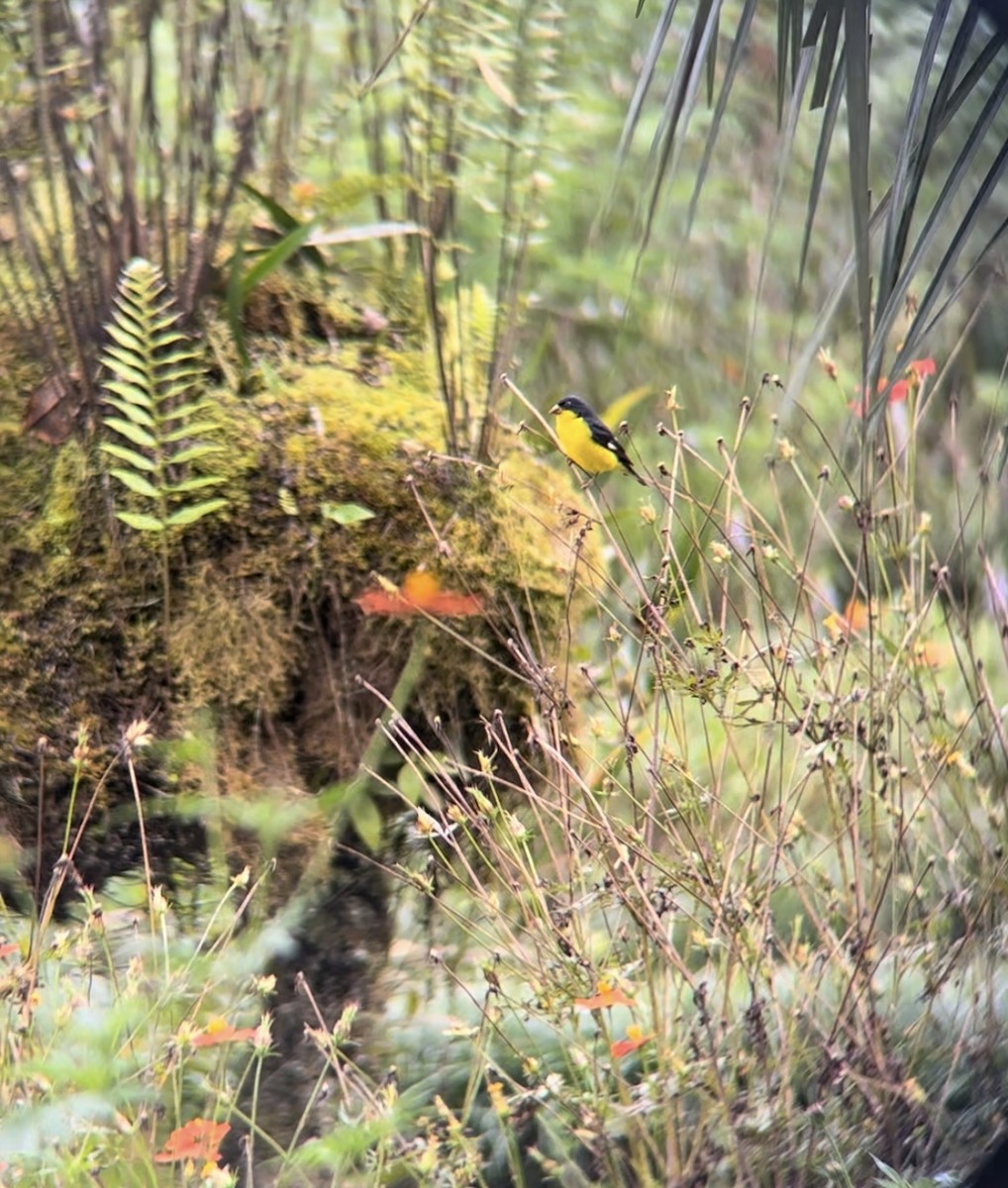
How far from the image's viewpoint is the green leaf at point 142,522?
1805mm

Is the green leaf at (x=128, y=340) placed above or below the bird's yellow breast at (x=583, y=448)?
above

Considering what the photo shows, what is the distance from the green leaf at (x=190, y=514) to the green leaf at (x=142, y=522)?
0.01 meters

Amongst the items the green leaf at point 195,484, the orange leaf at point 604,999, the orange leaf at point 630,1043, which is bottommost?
the orange leaf at point 630,1043

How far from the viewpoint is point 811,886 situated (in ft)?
5.95

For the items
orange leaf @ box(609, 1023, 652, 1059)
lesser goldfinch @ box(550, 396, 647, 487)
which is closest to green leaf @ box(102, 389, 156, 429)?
lesser goldfinch @ box(550, 396, 647, 487)

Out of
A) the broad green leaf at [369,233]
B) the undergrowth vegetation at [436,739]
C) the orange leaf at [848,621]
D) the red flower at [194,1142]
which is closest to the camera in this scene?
the red flower at [194,1142]

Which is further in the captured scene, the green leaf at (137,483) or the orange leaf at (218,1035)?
the green leaf at (137,483)

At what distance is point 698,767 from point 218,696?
2.41ft

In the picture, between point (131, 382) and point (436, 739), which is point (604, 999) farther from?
point (131, 382)

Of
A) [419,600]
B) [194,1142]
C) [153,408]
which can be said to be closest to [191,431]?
[153,408]

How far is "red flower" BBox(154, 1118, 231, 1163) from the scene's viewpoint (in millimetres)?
1539

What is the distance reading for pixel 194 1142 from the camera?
5.26 feet

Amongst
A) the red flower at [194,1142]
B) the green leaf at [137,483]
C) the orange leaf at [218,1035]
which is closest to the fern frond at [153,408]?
the green leaf at [137,483]

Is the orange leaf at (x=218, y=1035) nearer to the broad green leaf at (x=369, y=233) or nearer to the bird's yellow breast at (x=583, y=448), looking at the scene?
the bird's yellow breast at (x=583, y=448)
